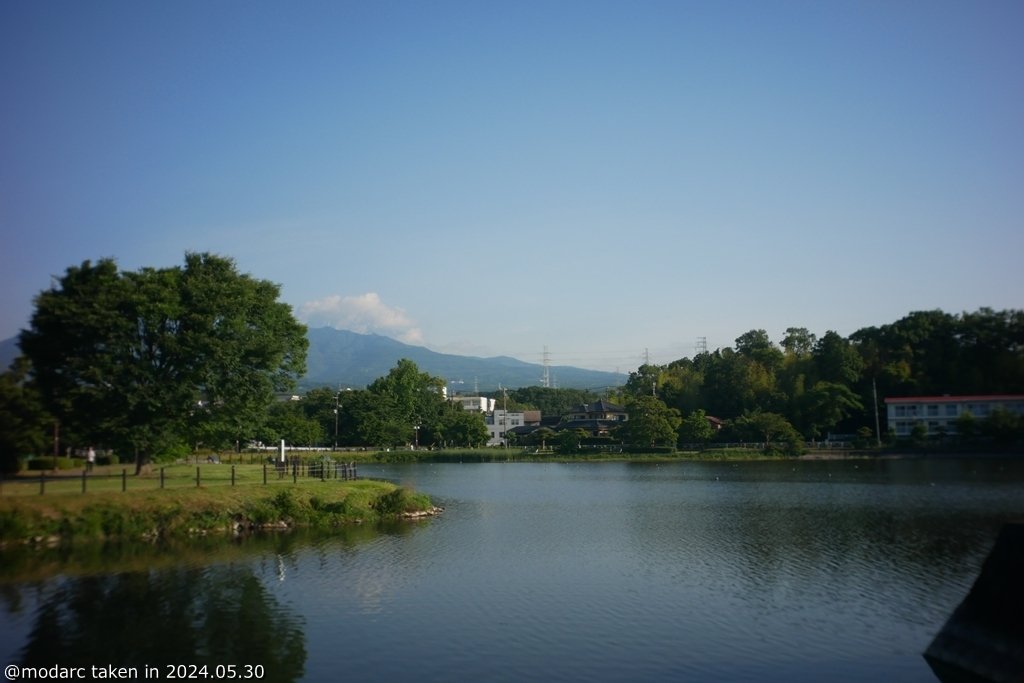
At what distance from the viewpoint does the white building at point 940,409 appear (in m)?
74.2

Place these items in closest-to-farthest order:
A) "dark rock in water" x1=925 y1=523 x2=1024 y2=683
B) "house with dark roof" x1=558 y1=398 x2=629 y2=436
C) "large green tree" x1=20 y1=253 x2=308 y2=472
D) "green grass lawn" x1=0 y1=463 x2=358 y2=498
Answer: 1. "dark rock in water" x1=925 y1=523 x2=1024 y2=683
2. "green grass lawn" x1=0 y1=463 x2=358 y2=498
3. "large green tree" x1=20 y1=253 x2=308 y2=472
4. "house with dark roof" x1=558 y1=398 x2=629 y2=436

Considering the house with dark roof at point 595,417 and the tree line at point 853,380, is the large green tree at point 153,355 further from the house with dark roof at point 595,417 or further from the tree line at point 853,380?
the house with dark roof at point 595,417

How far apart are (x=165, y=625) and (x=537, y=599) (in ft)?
26.8

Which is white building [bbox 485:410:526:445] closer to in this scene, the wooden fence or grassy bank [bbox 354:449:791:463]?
grassy bank [bbox 354:449:791:463]

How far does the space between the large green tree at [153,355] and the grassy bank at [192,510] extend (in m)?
5.49

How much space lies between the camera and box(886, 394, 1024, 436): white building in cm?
7419

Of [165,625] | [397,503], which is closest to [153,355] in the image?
[397,503]

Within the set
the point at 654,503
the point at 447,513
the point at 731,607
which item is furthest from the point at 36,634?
the point at 654,503

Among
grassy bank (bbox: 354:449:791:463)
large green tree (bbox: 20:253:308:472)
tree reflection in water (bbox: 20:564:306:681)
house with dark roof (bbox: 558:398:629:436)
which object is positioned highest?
large green tree (bbox: 20:253:308:472)

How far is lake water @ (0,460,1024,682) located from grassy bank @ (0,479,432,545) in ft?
5.89

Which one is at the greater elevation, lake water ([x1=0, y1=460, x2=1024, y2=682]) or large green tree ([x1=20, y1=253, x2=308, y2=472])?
large green tree ([x1=20, y1=253, x2=308, y2=472])

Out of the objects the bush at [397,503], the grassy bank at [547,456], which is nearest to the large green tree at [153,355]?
the bush at [397,503]

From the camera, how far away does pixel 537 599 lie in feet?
59.9

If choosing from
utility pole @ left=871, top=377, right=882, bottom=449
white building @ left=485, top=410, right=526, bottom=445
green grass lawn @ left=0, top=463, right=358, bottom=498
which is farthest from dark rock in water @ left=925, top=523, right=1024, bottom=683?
white building @ left=485, top=410, right=526, bottom=445
